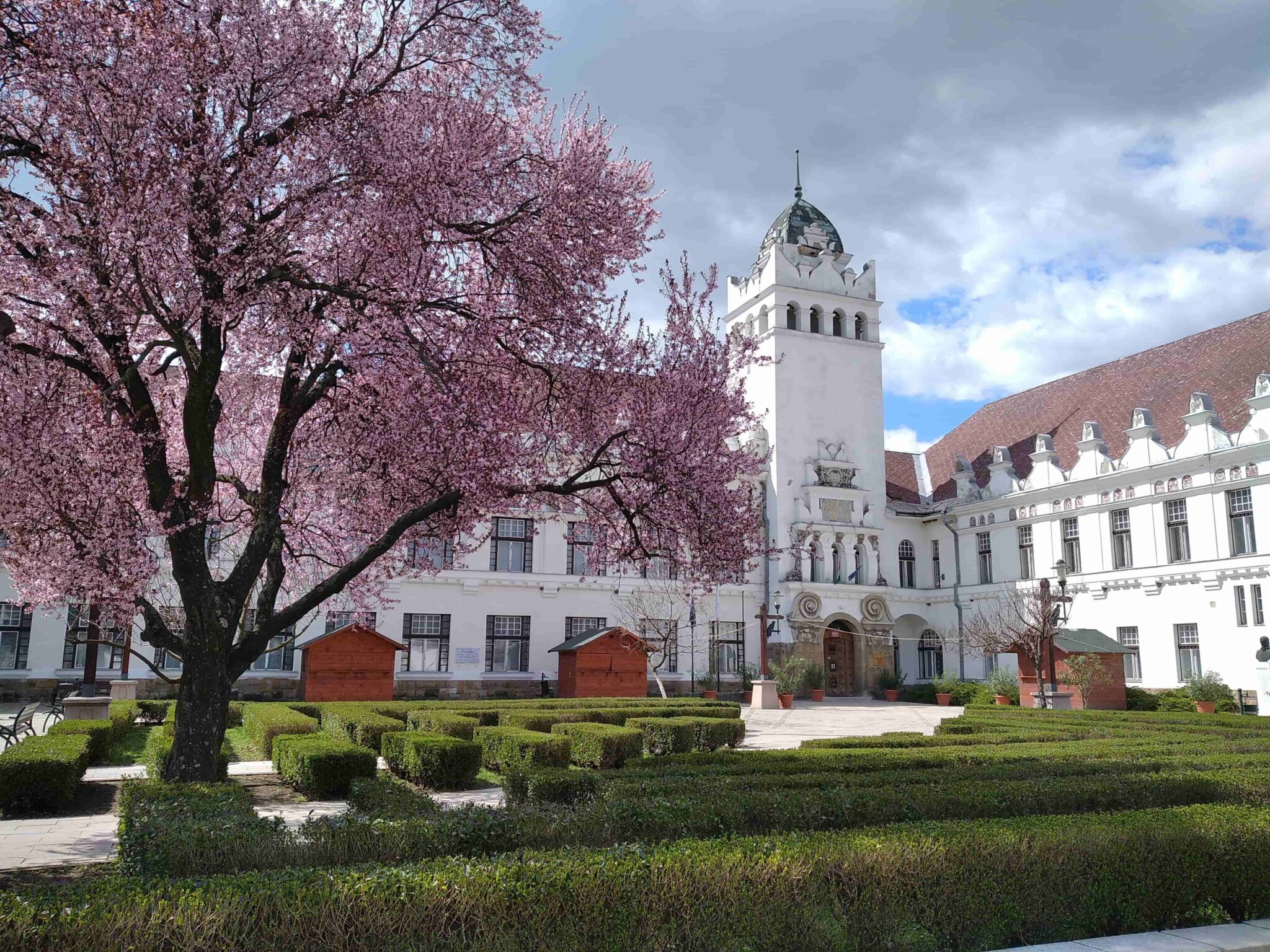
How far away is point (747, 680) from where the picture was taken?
1495 inches

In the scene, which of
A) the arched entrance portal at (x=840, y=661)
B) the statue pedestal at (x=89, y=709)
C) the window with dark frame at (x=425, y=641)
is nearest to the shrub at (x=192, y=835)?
the statue pedestal at (x=89, y=709)

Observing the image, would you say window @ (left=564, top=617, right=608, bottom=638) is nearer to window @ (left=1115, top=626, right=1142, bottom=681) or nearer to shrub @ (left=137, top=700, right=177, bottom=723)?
shrub @ (left=137, top=700, right=177, bottom=723)

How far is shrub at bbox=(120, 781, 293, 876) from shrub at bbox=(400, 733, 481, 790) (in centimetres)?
618

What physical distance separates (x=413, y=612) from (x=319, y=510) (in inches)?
906

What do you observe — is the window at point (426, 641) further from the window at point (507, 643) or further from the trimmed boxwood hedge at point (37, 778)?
the trimmed boxwood hedge at point (37, 778)

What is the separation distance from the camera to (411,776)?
14219 millimetres

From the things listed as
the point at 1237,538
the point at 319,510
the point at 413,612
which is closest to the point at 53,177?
the point at 319,510

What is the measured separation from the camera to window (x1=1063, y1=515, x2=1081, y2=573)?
36.2m

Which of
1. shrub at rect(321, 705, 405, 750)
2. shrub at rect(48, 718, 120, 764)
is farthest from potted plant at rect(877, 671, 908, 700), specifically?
shrub at rect(48, 718, 120, 764)

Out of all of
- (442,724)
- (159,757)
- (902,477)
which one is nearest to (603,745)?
(442,724)

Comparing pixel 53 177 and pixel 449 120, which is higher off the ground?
pixel 449 120

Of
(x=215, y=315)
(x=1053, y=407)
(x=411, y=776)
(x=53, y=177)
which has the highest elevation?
(x=1053, y=407)

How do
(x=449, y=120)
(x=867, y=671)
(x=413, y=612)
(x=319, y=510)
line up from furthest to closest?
(x=867, y=671) → (x=413, y=612) → (x=319, y=510) → (x=449, y=120)

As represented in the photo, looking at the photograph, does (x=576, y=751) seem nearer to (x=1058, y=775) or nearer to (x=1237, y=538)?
(x=1058, y=775)
